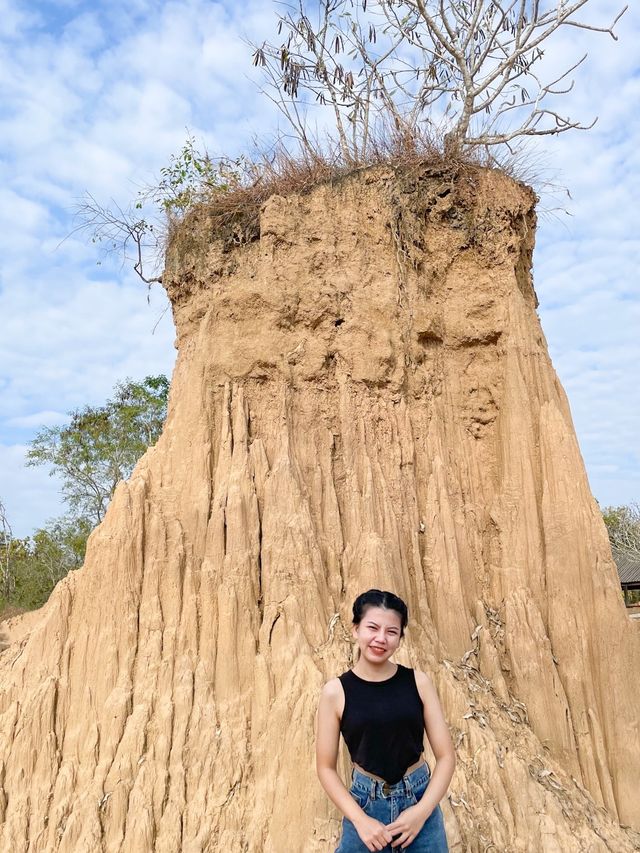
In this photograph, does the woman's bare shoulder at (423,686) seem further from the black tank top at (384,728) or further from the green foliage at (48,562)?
the green foliage at (48,562)

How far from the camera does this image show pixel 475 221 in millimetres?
9742

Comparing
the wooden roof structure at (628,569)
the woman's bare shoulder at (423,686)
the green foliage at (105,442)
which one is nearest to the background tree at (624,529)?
the wooden roof structure at (628,569)

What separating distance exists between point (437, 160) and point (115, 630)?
703cm

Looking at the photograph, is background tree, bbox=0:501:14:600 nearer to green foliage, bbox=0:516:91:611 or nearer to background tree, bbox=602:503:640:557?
green foliage, bbox=0:516:91:611

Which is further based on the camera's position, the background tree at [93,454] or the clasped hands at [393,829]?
the background tree at [93,454]

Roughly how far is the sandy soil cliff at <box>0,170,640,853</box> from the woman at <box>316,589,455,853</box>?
3259 millimetres

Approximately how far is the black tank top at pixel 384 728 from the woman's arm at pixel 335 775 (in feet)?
0.18

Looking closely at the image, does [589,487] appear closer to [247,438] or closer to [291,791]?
[247,438]

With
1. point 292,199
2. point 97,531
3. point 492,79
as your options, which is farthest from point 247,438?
point 492,79

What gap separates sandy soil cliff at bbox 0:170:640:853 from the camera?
23.2 ft

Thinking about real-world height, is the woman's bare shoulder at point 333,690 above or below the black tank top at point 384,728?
above

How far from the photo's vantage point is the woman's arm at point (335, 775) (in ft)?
11.5

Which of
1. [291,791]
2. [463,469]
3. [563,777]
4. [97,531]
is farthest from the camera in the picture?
[463,469]

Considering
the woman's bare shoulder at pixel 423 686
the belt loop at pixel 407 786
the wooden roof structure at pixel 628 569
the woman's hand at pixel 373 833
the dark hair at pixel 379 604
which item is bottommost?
the woman's hand at pixel 373 833
